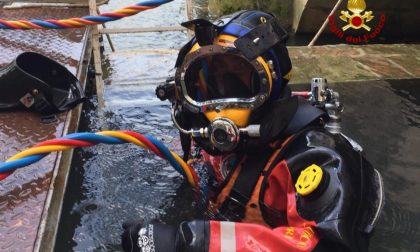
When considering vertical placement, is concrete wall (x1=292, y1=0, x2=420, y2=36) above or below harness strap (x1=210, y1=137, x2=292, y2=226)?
below

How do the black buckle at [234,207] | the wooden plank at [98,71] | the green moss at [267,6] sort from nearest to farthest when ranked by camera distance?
the black buckle at [234,207] < the wooden plank at [98,71] < the green moss at [267,6]

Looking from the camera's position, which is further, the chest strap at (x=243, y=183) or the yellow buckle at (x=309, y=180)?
the chest strap at (x=243, y=183)

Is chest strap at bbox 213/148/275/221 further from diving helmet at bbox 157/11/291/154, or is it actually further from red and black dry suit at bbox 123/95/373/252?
diving helmet at bbox 157/11/291/154

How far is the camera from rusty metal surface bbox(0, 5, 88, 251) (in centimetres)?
183

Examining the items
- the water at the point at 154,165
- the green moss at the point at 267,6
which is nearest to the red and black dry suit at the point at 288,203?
the water at the point at 154,165

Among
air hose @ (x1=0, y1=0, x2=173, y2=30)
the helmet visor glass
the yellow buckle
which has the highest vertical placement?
the helmet visor glass

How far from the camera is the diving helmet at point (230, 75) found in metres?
1.76

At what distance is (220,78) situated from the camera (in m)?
1.89

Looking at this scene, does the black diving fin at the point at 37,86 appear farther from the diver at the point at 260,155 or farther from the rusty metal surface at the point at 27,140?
the diver at the point at 260,155

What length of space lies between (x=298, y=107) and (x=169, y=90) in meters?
0.57

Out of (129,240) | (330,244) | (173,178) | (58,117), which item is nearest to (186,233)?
(129,240)

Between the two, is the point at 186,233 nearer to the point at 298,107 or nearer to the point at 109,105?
the point at 298,107

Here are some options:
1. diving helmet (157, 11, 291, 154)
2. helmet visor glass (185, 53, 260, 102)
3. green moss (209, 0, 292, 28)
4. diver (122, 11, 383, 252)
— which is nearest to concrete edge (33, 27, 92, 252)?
diver (122, 11, 383, 252)

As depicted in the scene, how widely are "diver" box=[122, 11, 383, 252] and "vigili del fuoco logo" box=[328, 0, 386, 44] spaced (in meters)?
4.57
